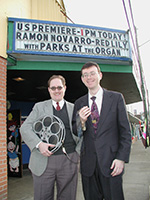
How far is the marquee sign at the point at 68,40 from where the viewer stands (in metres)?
4.62

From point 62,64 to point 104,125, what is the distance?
132 inches

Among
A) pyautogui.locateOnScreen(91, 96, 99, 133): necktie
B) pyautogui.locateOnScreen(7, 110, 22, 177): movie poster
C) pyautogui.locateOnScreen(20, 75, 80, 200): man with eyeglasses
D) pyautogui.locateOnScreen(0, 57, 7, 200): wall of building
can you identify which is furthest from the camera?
pyautogui.locateOnScreen(7, 110, 22, 177): movie poster

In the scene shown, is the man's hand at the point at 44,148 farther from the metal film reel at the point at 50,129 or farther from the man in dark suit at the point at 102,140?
the man in dark suit at the point at 102,140

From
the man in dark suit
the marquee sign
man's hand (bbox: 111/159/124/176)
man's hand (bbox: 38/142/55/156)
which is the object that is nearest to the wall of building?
the marquee sign

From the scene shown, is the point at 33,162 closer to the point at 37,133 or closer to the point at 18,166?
the point at 37,133

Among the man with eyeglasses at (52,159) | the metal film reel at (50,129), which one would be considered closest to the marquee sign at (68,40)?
the man with eyeglasses at (52,159)

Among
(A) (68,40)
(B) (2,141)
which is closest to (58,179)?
(B) (2,141)

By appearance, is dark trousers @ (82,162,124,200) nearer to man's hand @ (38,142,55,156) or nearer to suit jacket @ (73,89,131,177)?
suit jacket @ (73,89,131,177)

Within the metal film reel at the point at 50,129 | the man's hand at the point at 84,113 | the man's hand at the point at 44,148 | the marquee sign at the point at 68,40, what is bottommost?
the man's hand at the point at 44,148

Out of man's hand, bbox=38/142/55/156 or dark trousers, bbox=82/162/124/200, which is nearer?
dark trousers, bbox=82/162/124/200

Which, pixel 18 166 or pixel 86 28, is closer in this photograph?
pixel 86 28

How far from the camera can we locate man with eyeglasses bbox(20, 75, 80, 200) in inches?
91.3

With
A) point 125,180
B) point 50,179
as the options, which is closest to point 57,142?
point 50,179

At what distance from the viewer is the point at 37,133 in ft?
8.02
